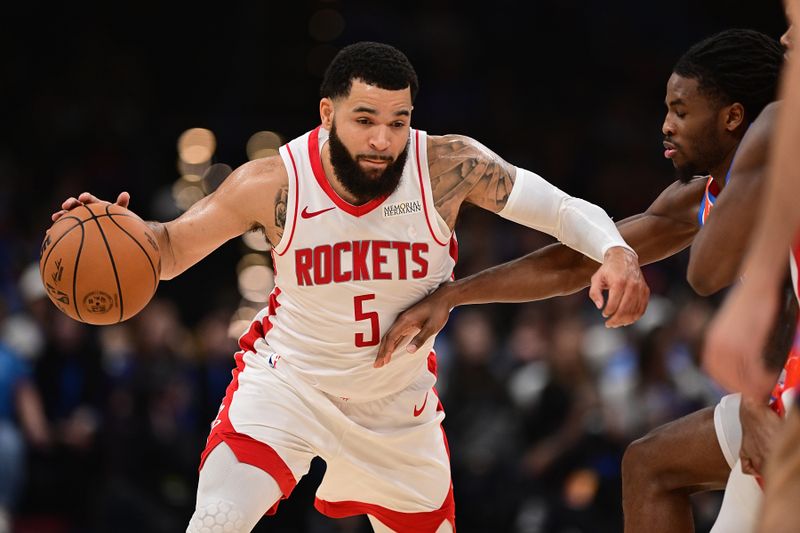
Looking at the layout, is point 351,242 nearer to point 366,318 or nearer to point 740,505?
point 366,318

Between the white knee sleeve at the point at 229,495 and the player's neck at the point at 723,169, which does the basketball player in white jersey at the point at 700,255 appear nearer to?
the player's neck at the point at 723,169

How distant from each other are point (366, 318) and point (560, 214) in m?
0.89

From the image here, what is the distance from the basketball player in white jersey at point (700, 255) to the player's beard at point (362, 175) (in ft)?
1.59

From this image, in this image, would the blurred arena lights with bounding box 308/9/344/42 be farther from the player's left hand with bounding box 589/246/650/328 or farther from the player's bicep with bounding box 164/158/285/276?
the player's left hand with bounding box 589/246/650/328

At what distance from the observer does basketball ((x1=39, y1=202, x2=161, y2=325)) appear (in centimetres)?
420

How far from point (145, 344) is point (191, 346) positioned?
0.54m

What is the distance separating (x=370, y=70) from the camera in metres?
4.34

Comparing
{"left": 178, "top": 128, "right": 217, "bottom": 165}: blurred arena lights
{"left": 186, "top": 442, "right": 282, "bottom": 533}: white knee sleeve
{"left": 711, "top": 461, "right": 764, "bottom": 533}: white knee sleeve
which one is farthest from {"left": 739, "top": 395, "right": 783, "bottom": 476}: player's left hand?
{"left": 178, "top": 128, "right": 217, "bottom": 165}: blurred arena lights

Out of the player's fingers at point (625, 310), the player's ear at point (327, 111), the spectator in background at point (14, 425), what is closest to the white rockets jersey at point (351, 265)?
the player's ear at point (327, 111)

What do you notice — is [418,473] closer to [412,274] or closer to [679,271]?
[412,274]

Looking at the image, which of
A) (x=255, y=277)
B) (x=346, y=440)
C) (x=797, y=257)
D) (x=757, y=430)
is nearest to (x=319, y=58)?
(x=255, y=277)

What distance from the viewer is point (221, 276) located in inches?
412

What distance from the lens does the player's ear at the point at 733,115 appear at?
3.96 m

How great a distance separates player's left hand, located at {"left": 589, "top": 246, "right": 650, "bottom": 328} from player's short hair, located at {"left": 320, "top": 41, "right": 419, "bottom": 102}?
1.09m
